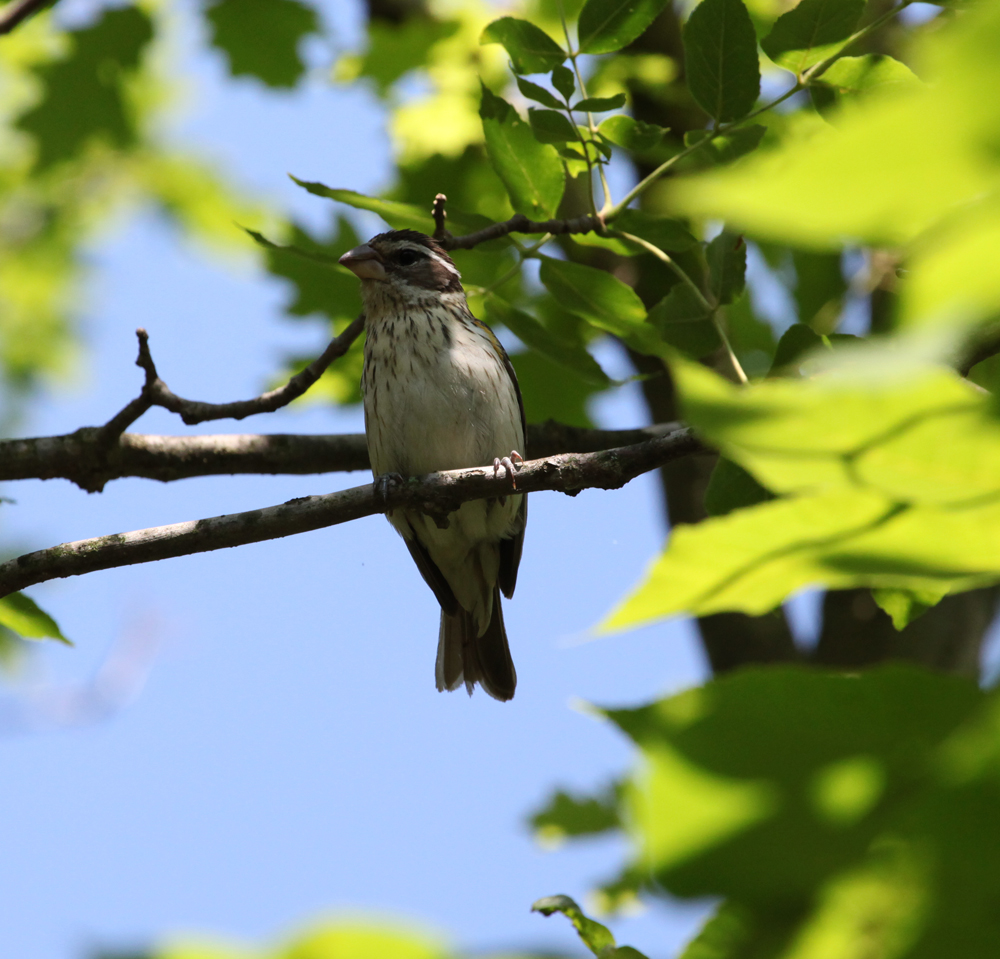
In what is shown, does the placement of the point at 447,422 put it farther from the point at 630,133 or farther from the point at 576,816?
the point at 630,133

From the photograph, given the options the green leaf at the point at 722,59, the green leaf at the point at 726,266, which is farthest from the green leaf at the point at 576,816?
the green leaf at the point at 722,59

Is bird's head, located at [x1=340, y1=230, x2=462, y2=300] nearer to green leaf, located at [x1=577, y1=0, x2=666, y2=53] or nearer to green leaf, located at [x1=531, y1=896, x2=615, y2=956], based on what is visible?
green leaf, located at [x1=577, y1=0, x2=666, y2=53]

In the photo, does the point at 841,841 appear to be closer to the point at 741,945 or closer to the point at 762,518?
the point at 741,945

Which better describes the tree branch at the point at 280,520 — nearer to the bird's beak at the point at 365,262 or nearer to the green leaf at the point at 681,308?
the green leaf at the point at 681,308

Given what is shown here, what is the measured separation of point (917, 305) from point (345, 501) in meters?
3.23

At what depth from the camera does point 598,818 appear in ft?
18.1

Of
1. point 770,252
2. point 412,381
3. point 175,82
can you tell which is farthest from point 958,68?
point 175,82

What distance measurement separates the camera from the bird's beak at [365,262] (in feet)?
19.7

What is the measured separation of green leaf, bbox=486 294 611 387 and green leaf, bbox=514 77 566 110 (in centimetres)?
101

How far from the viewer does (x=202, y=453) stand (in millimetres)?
5379

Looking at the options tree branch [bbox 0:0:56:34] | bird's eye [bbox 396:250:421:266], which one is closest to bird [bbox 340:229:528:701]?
bird's eye [bbox 396:250:421:266]

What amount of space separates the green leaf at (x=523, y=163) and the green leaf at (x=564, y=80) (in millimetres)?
260

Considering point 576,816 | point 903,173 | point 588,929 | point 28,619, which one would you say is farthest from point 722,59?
point 576,816

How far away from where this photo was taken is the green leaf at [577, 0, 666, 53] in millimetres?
3812
